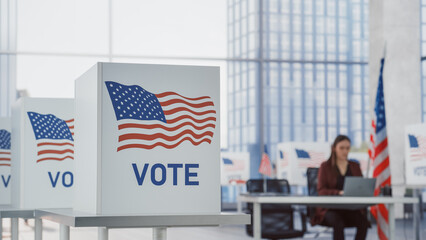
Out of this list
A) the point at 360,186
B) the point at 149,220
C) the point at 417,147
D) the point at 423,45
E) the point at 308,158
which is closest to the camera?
the point at 149,220

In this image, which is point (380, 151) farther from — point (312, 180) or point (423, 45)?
point (423, 45)

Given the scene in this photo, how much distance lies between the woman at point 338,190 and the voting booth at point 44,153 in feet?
14.3

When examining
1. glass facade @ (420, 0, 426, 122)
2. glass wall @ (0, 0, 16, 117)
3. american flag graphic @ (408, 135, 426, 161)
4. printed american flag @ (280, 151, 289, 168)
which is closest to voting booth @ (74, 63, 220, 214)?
american flag graphic @ (408, 135, 426, 161)

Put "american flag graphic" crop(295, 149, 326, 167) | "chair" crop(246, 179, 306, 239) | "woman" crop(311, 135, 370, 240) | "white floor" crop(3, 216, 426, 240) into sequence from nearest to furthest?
"woman" crop(311, 135, 370, 240) < "chair" crop(246, 179, 306, 239) < "white floor" crop(3, 216, 426, 240) < "american flag graphic" crop(295, 149, 326, 167)

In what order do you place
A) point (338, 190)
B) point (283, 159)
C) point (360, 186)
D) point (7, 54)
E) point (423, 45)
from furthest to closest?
point (423, 45)
point (7, 54)
point (283, 159)
point (338, 190)
point (360, 186)

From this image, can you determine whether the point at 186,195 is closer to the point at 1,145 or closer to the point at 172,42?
the point at 1,145

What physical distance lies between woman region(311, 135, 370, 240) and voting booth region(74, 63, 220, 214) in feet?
15.9

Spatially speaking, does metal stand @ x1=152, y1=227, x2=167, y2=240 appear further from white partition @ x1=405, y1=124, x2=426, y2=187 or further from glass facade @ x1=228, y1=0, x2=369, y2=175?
glass facade @ x1=228, y1=0, x2=369, y2=175

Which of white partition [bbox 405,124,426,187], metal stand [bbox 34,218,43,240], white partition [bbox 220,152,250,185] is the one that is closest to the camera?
metal stand [bbox 34,218,43,240]

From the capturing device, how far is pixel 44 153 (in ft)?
7.70

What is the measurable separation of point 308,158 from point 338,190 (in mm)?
4697

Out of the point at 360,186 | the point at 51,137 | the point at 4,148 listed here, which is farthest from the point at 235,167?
the point at 51,137

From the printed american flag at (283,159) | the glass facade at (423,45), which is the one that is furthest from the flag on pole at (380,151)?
the glass facade at (423,45)

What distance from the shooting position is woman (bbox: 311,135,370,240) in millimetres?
6484
